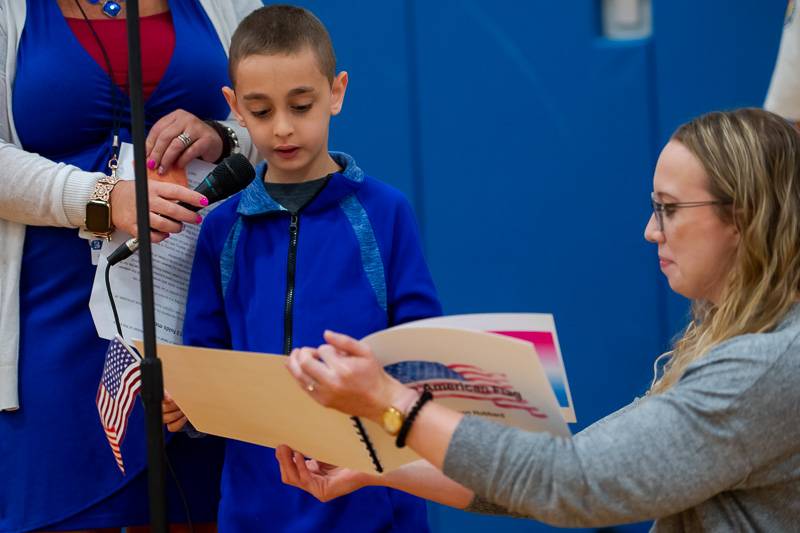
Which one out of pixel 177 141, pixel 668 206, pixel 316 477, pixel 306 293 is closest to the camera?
pixel 668 206

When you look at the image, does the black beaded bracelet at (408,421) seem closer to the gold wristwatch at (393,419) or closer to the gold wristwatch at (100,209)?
the gold wristwatch at (393,419)

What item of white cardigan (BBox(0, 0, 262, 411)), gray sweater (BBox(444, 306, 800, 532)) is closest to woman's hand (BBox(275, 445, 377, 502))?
gray sweater (BBox(444, 306, 800, 532))

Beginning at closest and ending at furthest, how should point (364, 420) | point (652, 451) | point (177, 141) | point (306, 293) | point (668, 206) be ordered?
1. point (652, 451)
2. point (364, 420)
3. point (668, 206)
4. point (306, 293)
5. point (177, 141)

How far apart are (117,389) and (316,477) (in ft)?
1.21

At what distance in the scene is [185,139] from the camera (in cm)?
190

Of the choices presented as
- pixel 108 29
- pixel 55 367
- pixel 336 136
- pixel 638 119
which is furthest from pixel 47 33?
pixel 638 119

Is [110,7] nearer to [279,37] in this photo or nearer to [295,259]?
[279,37]

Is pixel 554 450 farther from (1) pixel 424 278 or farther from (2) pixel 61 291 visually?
(2) pixel 61 291

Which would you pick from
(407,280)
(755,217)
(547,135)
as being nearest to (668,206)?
(755,217)

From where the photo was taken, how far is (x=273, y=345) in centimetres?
177

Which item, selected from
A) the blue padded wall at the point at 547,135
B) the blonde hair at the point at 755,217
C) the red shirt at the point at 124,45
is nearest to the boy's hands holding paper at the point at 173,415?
the red shirt at the point at 124,45

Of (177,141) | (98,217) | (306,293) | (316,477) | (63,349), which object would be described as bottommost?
(316,477)

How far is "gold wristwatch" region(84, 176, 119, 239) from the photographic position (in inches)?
71.2

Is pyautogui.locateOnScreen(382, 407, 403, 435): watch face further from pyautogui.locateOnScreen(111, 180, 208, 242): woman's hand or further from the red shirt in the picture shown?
the red shirt
